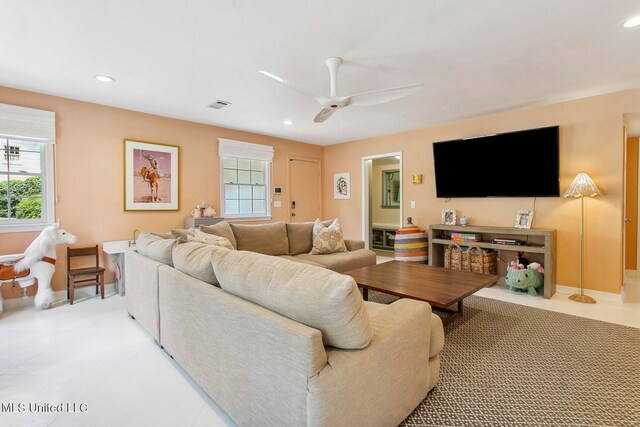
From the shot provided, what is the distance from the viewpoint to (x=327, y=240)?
4.25 meters

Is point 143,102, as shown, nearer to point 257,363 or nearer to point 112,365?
point 112,365

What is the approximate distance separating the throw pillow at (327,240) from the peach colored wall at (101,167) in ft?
6.67

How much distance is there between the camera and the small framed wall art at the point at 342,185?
6461 mm

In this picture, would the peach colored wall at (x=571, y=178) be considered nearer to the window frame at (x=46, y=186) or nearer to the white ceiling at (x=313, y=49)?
the white ceiling at (x=313, y=49)

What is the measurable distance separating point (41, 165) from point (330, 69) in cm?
360

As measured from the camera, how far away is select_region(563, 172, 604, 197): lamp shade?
3.55 metres

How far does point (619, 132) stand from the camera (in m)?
3.55

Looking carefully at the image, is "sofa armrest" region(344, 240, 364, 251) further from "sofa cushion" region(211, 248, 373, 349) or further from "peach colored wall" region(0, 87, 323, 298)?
"sofa cushion" region(211, 248, 373, 349)

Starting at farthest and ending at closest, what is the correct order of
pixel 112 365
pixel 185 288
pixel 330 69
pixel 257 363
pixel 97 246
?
pixel 97 246 → pixel 330 69 → pixel 112 365 → pixel 185 288 → pixel 257 363

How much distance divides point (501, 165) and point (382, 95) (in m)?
2.66

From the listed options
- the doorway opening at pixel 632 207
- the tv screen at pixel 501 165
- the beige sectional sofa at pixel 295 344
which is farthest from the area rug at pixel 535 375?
the doorway opening at pixel 632 207

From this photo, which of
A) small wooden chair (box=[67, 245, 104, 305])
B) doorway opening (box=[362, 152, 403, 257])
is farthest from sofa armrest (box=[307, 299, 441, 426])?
doorway opening (box=[362, 152, 403, 257])

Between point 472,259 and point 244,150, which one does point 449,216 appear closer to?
point 472,259

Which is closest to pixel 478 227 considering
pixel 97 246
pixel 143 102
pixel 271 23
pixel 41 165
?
pixel 271 23
